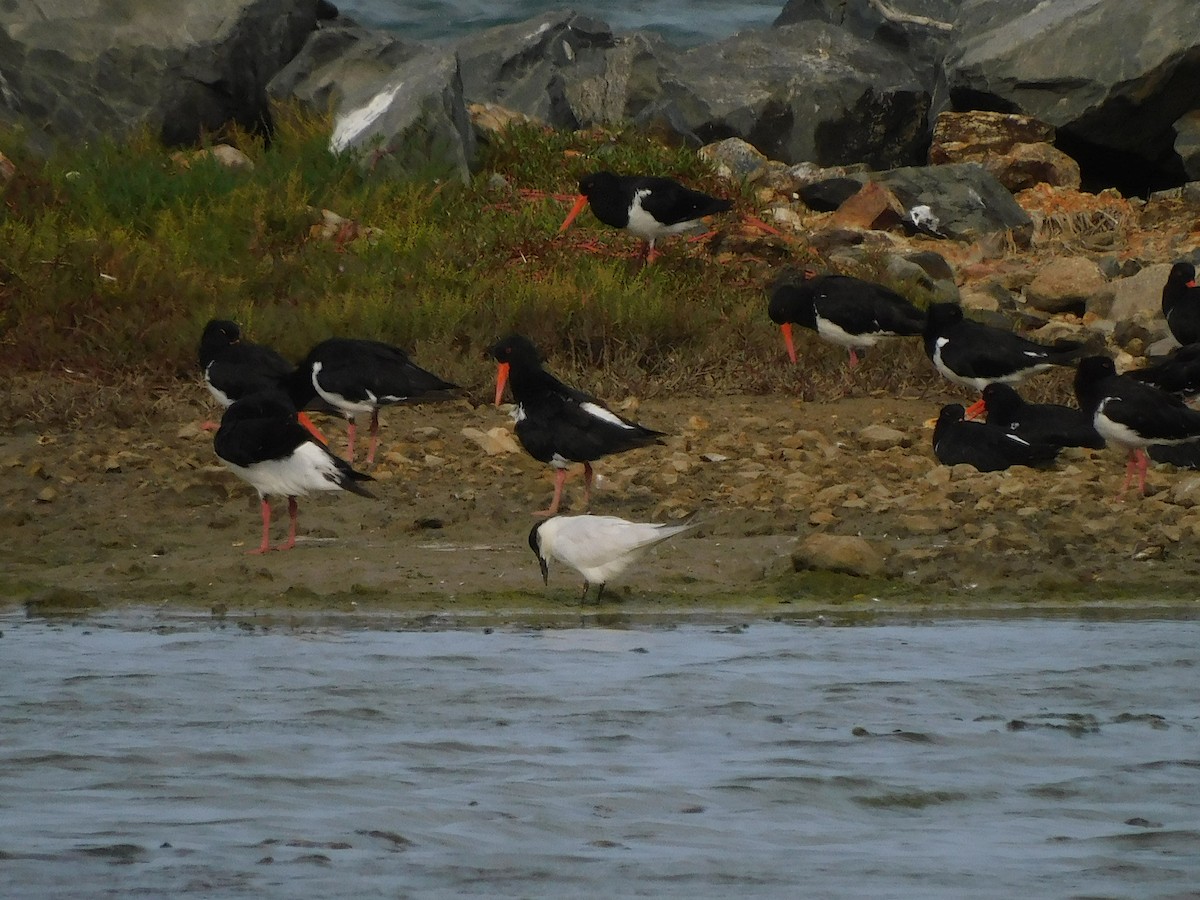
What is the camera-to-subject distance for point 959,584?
27.8 feet

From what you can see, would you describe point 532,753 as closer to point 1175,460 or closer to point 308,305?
point 1175,460

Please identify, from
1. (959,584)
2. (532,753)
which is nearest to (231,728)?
(532,753)

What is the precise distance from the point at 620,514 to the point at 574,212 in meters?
5.47

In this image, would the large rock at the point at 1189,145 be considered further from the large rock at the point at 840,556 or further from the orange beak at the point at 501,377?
the large rock at the point at 840,556

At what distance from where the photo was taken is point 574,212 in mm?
14891

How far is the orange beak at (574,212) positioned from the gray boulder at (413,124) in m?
1.12

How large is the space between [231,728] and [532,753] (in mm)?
950

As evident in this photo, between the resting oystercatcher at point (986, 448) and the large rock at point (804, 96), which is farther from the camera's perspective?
the large rock at point (804, 96)

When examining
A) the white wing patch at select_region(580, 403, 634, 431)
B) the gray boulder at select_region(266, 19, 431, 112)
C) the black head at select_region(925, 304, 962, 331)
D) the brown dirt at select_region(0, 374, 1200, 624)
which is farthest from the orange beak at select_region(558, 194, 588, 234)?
the white wing patch at select_region(580, 403, 634, 431)

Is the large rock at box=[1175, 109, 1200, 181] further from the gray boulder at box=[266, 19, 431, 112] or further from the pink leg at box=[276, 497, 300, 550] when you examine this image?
the pink leg at box=[276, 497, 300, 550]

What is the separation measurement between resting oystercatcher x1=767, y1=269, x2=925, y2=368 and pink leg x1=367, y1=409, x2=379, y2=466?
119 inches

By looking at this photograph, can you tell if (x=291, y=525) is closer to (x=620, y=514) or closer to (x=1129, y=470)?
(x=620, y=514)

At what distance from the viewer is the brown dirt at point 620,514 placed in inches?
326

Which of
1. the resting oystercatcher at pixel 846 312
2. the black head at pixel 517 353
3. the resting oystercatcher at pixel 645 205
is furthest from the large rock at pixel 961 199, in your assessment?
the black head at pixel 517 353
